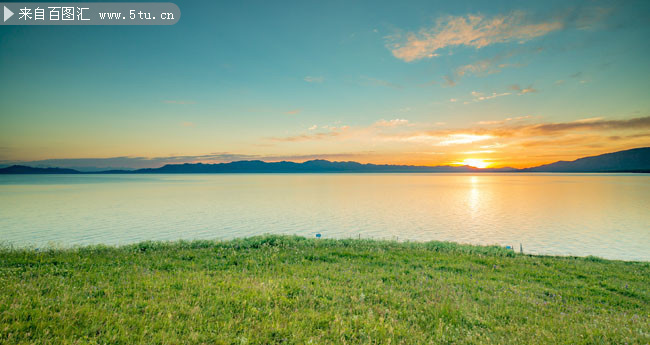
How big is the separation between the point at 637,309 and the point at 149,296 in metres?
14.9

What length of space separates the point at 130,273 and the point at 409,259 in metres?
12.1

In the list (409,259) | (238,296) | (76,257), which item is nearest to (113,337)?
(238,296)

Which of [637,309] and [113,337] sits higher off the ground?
[113,337]

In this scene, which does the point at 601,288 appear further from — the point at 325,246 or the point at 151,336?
the point at 151,336

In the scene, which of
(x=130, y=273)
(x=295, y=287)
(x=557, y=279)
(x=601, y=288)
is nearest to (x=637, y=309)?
(x=601, y=288)

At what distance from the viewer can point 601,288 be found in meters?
11.2

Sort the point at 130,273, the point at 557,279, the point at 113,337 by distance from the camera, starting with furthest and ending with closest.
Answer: the point at 557,279
the point at 130,273
the point at 113,337

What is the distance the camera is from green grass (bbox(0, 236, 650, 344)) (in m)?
6.22

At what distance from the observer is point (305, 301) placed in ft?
26.8

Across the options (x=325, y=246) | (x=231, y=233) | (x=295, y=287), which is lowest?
(x=231, y=233)

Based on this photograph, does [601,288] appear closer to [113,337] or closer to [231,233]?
[113,337]

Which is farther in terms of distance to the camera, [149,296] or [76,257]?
[76,257]

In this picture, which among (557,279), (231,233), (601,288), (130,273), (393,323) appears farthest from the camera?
(231,233)

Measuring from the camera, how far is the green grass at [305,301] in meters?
6.22
